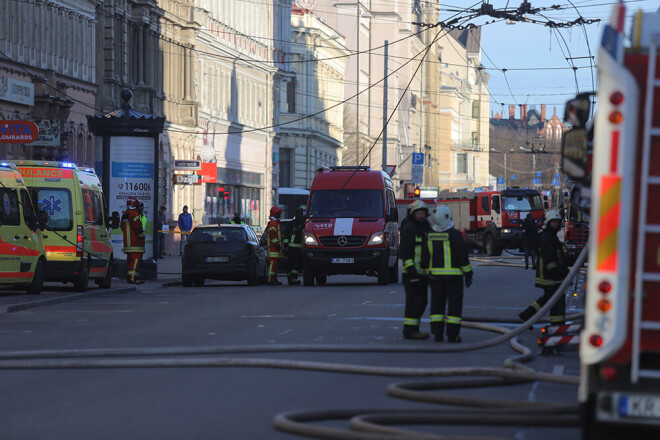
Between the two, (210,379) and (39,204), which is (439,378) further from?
(39,204)

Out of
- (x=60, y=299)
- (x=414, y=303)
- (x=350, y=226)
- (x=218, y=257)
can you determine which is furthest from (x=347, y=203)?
(x=414, y=303)

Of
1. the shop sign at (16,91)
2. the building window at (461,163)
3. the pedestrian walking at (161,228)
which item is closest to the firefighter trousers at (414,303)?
the shop sign at (16,91)

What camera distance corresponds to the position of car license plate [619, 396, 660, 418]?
24.0 feet

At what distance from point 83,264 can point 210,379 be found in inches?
583

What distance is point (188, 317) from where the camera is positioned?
20203 millimetres

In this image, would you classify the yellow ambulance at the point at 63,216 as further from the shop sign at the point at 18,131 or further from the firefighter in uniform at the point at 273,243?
the firefighter in uniform at the point at 273,243

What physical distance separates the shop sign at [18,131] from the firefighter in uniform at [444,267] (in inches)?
602

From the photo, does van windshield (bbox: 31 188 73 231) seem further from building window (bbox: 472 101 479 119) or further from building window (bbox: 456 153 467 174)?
building window (bbox: 472 101 479 119)

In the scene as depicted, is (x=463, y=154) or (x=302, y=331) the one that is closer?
(x=302, y=331)

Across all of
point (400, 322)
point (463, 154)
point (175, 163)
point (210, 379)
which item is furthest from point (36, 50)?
point (463, 154)

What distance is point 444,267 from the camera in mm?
15945

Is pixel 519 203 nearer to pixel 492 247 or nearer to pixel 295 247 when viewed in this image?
pixel 492 247

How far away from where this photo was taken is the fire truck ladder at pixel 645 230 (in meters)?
7.46

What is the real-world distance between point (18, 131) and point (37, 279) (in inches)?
231
